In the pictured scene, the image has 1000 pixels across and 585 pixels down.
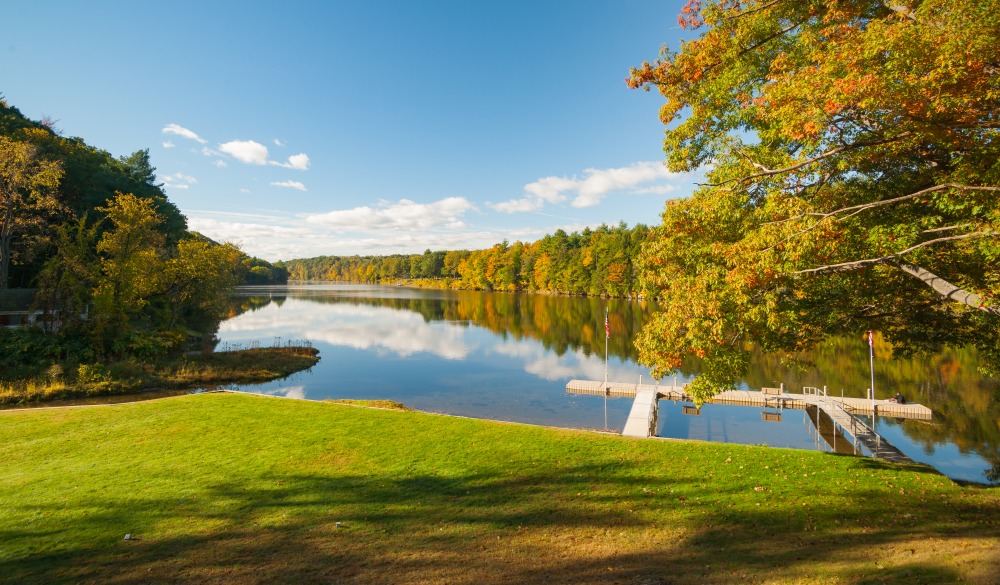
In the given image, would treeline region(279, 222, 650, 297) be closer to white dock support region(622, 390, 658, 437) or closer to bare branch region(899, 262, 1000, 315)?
white dock support region(622, 390, 658, 437)

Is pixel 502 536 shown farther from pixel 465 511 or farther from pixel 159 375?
pixel 159 375

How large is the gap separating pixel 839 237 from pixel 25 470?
15686mm

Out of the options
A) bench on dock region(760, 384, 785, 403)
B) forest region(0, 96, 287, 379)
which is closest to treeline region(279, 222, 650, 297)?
bench on dock region(760, 384, 785, 403)

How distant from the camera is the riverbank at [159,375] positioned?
67.7 feet

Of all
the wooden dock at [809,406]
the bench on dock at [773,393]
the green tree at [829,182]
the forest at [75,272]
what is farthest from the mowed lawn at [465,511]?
the forest at [75,272]

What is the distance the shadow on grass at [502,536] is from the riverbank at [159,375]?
17.6 meters

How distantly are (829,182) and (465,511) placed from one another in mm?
8788

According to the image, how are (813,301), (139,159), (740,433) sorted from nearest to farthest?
(813,301)
(740,433)
(139,159)

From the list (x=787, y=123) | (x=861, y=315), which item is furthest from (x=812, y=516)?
(x=787, y=123)

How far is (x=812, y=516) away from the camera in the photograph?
294 inches

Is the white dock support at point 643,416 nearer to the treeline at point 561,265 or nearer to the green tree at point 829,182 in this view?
the green tree at point 829,182

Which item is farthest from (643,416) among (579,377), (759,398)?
(579,377)

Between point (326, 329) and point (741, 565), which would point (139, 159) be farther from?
point (741, 565)

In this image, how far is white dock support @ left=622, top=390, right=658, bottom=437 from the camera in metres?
17.4
